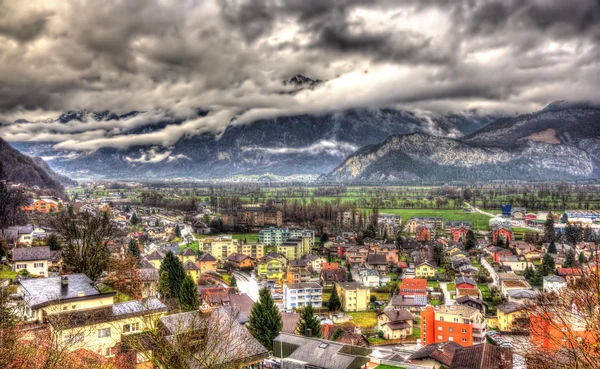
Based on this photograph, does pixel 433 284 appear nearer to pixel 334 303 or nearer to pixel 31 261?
pixel 334 303

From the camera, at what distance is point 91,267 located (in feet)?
81.8

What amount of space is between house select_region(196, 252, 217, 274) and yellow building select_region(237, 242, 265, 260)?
935cm

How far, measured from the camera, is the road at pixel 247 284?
4480 cm

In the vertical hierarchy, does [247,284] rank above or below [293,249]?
below

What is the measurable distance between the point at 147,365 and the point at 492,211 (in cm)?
10613

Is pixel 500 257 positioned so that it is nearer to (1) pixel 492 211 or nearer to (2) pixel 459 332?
(2) pixel 459 332

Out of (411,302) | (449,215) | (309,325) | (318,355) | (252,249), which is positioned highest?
(318,355)

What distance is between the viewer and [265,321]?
2556 centimetres

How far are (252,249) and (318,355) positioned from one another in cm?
4830

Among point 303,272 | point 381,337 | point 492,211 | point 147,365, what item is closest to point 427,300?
point 381,337

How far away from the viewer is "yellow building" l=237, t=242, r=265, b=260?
64750 millimetres

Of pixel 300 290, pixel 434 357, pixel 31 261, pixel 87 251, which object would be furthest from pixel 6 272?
pixel 434 357

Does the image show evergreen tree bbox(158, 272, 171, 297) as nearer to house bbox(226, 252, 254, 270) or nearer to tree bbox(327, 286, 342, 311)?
tree bbox(327, 286, 342, 311)

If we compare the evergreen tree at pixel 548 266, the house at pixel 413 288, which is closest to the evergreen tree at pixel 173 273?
the house at pixel 413 288
